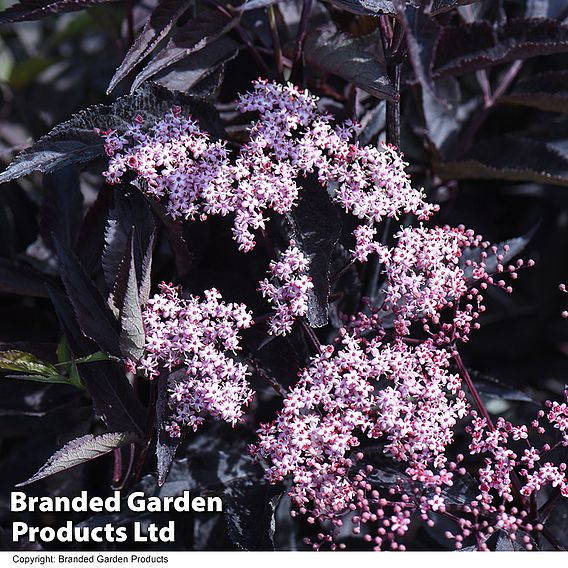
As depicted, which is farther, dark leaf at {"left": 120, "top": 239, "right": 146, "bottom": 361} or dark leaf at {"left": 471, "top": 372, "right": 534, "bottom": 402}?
dark leaf at {"left": 471, "top": 372, "right": 534, "bottom": 402}

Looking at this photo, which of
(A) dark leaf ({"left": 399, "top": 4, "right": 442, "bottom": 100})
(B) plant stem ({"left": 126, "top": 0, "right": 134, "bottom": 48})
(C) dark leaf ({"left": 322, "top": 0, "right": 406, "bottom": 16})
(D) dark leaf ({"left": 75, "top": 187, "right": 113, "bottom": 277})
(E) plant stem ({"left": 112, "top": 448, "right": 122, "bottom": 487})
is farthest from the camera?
(B) plant stem ({"left": 126, "top": 0, "right": 134, "bottom": 48})

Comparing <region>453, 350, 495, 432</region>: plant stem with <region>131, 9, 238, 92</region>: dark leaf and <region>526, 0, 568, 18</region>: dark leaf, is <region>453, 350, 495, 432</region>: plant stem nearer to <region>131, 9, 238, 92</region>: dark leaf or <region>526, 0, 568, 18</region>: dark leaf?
<region>131, 9, 238, 92</region>: dark leaf

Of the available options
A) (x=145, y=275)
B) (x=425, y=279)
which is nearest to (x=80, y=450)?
(x=145, y=275)

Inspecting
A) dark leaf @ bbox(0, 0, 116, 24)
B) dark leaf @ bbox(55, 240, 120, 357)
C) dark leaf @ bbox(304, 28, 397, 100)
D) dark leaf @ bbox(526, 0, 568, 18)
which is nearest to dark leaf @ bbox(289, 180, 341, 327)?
dark leaf @ bbox(304, 28, 397, 100)

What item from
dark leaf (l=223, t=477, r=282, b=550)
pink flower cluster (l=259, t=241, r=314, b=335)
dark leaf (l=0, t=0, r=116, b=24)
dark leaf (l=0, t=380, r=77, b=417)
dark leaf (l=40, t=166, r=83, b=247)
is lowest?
dark leaf (l=223, t=477, r=282, b=550)

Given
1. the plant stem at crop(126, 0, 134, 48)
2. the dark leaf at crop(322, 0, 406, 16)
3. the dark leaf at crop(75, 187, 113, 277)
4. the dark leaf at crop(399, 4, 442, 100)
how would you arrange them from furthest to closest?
the plant stem at crop(126, 0, 134, 48) → the dark leaf at crop(75, 187, 113, 277) → the dark leaf at crop(322, 0, 406, 16) → the dark leaf at crop(399, 4, 442, 100)

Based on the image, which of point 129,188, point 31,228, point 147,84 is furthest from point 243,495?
point 31,228

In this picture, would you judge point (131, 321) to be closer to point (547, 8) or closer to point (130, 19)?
point (130, 19)
